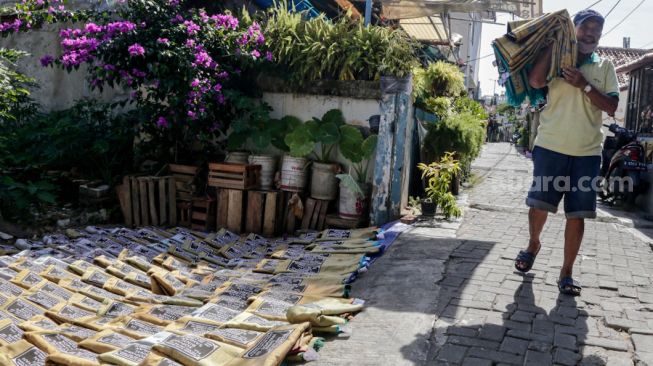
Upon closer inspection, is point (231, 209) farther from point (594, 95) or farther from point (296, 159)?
point (594, 95)

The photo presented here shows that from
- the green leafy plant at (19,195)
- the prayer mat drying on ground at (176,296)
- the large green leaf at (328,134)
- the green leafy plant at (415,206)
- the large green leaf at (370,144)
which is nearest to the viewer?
the prayer mat drying on ground at (176,296)

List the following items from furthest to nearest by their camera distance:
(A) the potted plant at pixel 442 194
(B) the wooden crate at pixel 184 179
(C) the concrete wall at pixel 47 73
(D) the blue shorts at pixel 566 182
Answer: (C) the concrete wall at pixel 47 73, (B) the wooden crate at pixel 184 179, (A) the potted plant at pixel 442 194, (D) the blue shorts at pixel 566 182

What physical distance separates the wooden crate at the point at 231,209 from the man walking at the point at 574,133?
364 centimetres

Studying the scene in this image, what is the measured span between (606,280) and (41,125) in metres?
7.55

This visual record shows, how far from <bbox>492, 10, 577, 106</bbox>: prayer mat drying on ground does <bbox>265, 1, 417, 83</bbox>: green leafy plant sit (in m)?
2.13

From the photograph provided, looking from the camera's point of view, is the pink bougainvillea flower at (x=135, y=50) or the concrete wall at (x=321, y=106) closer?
the pink bougainvillea flower at (x=135, y=50)

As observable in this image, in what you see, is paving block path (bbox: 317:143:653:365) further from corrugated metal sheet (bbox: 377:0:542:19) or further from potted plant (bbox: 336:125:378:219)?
corrugated metal sheet (bbox: 377:0:542:19)

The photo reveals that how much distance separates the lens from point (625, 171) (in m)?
8.84

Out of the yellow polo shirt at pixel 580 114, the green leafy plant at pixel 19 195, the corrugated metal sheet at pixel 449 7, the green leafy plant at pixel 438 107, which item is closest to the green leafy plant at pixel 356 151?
the green leafy plant at pixel 438 107

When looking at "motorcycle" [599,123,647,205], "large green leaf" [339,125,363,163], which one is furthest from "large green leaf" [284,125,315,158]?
"motorcycle" [599,123,647,205]

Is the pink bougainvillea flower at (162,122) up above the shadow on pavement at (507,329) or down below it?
above

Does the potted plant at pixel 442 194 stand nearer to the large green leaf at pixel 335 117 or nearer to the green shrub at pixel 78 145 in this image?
the large green leaf at pixel 335 117

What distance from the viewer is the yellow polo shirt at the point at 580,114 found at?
3902mm

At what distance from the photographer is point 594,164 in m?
3.92
